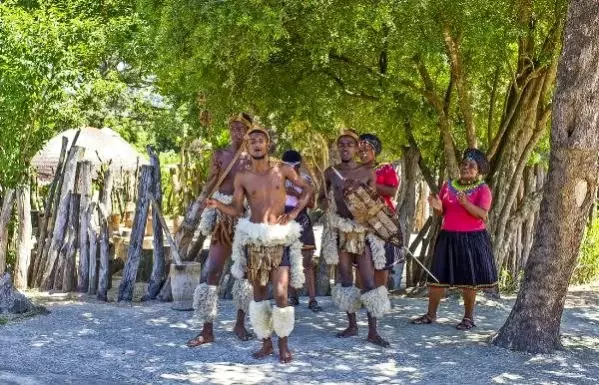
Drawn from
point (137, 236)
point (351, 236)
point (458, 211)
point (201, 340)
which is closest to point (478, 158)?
point (458, 211)

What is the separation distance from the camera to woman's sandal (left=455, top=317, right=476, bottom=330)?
750 cm

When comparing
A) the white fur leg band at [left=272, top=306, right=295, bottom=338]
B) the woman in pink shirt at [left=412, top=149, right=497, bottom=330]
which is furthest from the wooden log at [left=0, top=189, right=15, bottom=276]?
the woman in pink shirt at [left=412, top=149, right=497, bottom=330]

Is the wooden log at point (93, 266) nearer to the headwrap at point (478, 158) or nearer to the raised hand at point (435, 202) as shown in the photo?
the raised hand at point (435, 202)

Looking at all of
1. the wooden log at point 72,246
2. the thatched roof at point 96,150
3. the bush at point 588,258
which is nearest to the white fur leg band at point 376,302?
the wooden log at point 72,246

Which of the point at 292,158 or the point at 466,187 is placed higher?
the point at 292,158

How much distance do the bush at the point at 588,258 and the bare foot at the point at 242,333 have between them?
6.23 meters

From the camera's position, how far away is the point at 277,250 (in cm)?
617

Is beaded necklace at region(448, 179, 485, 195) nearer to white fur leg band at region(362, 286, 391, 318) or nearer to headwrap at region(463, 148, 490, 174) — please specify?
headwrap at region(463, 148, 490, 174)

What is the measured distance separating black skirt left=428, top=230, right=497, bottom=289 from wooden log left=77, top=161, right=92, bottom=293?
425 centimetres

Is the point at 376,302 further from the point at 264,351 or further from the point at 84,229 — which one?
the point at 84,229

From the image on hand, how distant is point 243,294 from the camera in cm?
686

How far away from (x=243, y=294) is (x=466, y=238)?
7.03ft

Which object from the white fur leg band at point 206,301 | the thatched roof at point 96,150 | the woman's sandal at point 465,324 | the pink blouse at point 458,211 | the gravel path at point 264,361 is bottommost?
the gravel path at point 264,361

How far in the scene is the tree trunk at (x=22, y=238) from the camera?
9.70 m
